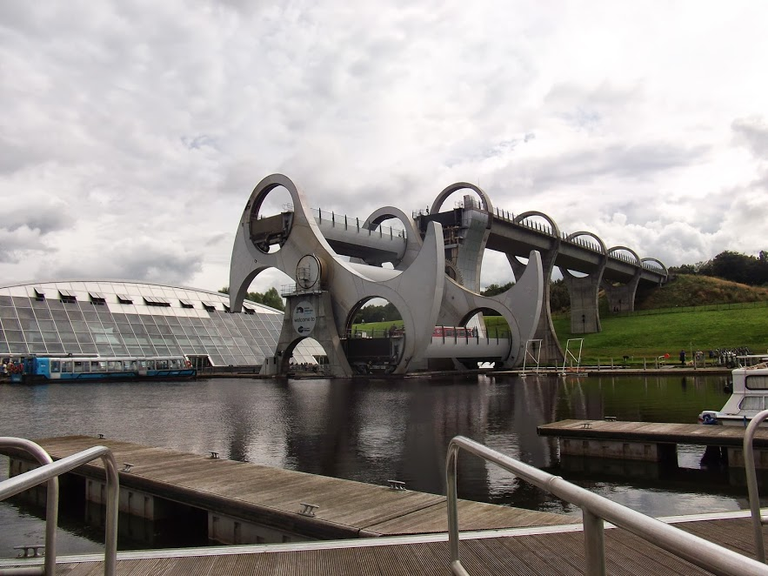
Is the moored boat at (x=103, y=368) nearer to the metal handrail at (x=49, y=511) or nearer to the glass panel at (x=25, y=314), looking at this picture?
the glass panel at (x=25, y=314)

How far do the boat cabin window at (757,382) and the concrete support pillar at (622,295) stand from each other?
79.1 m

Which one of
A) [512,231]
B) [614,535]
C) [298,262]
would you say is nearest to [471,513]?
[614,535]

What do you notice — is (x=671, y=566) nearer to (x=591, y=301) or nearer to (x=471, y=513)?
(x=471, y=513)

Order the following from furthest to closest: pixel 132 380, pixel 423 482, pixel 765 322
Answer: pixel 765 322
pixel 132 380
pixel 423 482

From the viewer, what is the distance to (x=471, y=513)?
21.8ft

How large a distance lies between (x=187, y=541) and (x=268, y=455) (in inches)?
196

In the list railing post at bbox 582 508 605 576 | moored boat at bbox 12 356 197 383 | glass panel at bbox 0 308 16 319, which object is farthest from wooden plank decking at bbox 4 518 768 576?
glass panel at bbox 0 308 16 319

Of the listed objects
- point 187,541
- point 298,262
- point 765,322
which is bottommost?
point 187,541

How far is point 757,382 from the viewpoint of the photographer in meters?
13.0

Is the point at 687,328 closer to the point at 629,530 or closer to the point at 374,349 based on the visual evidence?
the point at 374,349

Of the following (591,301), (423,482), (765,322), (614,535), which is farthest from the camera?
(591,301)

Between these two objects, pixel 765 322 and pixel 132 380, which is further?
pixel 765 322

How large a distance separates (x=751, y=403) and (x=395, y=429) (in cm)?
858

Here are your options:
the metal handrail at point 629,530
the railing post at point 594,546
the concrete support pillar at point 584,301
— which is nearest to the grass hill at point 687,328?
the concrete support pillar at point 584,301
